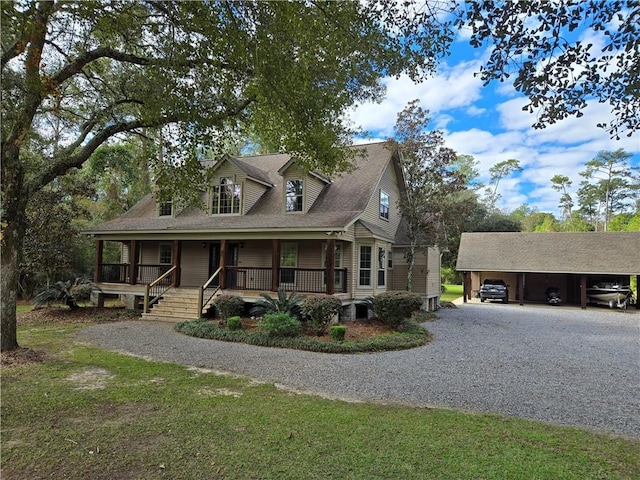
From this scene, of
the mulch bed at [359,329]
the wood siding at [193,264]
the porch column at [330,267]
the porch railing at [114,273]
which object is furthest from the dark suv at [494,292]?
the porch railing at [114,273]

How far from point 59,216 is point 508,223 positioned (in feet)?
120

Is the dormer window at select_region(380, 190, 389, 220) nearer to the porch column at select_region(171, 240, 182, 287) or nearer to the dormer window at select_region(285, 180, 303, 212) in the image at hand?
the dormer window at select_region(285, 180, 303, 212)

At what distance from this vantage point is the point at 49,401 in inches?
212

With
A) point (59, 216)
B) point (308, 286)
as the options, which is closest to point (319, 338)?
point (308, 286)

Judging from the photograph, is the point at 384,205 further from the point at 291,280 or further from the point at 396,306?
the point at 396,306

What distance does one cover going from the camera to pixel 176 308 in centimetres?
1406

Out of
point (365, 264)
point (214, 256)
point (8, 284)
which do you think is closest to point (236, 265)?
point (214, 256)

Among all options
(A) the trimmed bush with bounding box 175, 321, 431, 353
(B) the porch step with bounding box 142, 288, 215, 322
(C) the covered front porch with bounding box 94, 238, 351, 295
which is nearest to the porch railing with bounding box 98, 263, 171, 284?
(C) the covered front porch with bounding box 94, 238, 351, 295

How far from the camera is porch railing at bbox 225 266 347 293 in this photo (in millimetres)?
14414

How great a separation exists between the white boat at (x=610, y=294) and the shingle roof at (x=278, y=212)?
617 inches

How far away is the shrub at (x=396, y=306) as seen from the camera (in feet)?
38.0

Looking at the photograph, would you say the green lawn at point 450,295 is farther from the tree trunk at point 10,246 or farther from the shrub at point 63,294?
the tree trunk at point 10,246

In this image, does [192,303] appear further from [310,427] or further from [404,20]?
[404,20]

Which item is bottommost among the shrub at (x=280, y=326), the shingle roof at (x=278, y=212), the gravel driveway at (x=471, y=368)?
the gravel driveway at (x=471, y=368)
